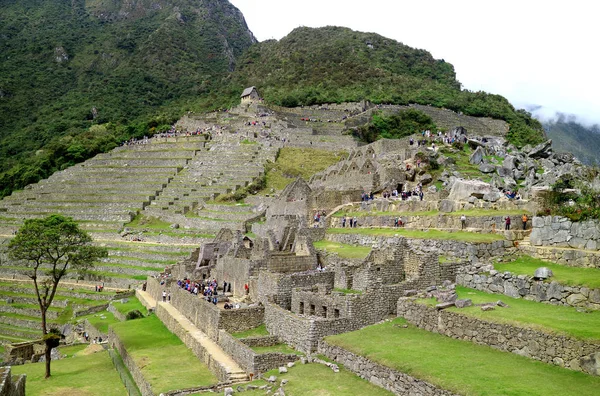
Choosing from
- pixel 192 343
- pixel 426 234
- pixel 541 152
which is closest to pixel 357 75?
pixel 541 152

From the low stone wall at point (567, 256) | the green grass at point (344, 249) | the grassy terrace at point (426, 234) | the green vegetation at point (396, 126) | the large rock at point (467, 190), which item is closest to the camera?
the low stone wall at point (567, 256)

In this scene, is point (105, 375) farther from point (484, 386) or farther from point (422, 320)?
point (484, 386)

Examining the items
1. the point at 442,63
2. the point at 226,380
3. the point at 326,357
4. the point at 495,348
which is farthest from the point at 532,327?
the point at 442,63

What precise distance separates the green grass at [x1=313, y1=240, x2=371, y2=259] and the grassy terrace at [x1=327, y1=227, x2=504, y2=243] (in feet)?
3.24

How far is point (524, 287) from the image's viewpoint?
14.4 metres

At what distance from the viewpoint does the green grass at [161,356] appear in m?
16.0

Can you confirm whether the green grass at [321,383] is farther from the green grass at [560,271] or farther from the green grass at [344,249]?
the green grass at [344,249]

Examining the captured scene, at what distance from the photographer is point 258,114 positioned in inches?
2761

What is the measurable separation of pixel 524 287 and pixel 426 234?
6466 mm

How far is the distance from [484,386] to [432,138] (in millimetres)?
36211

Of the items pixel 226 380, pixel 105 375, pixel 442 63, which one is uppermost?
pixel 442 63

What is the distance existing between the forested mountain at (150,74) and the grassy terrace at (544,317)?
4899 cm

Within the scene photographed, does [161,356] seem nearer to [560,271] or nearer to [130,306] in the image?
[130,306]

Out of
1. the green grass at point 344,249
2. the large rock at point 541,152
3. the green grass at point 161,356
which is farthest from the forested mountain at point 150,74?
the green grass at point 161,356
